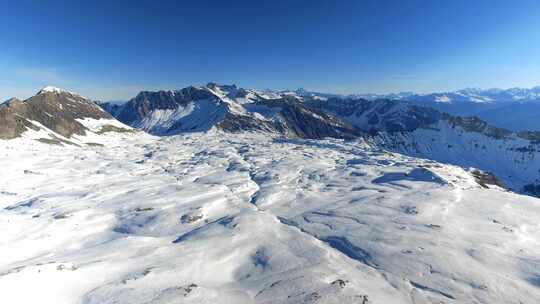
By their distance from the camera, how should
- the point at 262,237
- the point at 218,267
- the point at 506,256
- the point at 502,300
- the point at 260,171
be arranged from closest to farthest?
1. the point at 502,300
2. the point at 218,267
3. the point at 506,256
4. the point at 262,237
5. the point at 260,171

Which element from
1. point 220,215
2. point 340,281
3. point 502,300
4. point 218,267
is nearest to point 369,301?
point 340,281

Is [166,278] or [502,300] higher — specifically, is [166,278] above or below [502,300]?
above

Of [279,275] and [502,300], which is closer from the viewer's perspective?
[502,300]

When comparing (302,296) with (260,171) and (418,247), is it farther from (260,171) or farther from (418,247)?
(260,171)

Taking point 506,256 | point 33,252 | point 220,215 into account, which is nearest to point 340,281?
point 506,256

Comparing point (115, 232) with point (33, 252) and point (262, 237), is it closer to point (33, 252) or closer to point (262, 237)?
point (33, 252)

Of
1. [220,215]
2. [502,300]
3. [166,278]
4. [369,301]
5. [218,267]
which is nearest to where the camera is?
[369,301]
